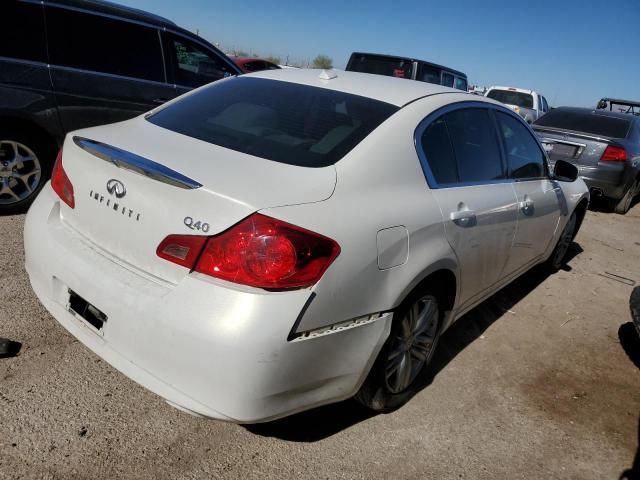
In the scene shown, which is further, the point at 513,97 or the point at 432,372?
the point at 513,97

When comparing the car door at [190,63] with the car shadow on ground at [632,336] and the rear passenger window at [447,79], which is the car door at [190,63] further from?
the rear passenger window at [447,79]

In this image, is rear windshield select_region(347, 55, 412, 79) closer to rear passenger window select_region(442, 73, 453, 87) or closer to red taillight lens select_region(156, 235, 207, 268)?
rear passenger window select_region(442, 73, 453, 87)

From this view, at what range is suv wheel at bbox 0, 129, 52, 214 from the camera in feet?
13.8

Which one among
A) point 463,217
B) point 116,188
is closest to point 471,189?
point 463,217

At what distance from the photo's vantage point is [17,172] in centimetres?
428

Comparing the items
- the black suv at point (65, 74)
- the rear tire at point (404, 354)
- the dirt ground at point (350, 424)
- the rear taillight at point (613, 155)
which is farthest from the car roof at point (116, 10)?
the rear taillight at point (613, 155)

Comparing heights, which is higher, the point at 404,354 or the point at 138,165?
the point at 138,165

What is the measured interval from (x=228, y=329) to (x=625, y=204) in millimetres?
A: 8727

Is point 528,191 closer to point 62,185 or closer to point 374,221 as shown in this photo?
point 374,221

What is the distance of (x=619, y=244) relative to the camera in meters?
6.95

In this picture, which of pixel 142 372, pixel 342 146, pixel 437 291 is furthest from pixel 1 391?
pixel 437 291

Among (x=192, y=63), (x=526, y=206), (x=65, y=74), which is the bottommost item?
(x=526, y=206)

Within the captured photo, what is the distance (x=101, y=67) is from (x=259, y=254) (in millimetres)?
3754

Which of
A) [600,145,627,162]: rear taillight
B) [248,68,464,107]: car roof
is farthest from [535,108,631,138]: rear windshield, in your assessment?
[248,68,464,107]: car roof
